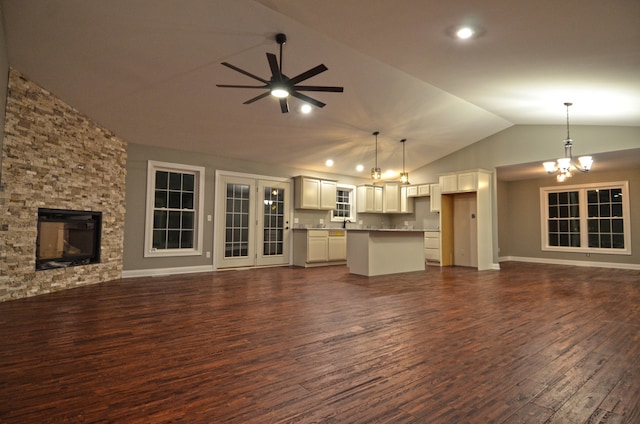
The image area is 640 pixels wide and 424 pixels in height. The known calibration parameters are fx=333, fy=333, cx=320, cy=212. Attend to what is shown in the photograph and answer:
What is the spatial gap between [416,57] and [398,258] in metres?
4.02

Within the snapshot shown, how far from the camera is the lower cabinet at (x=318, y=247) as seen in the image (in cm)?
812

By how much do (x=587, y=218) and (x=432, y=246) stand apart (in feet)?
13.8

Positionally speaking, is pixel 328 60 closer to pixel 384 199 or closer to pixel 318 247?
pixel 318 247

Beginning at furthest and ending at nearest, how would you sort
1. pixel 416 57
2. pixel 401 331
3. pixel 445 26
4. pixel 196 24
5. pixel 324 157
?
pixel 324 157
pixel 416 57
pixel 196 24
pixel 445 26
pixel 401 331

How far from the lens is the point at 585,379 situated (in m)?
2.10

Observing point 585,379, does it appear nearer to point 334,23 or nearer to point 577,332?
point 577,332

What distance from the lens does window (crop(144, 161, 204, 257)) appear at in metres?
6.52

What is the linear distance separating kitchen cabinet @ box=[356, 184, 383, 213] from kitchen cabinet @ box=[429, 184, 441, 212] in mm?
1527

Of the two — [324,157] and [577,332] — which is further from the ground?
[324,157]

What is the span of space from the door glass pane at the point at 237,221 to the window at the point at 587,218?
8.40m

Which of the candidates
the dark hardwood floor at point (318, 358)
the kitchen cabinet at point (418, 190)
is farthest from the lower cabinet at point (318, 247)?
the dark hardwood floor at point (318, 358)

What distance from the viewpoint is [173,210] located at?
6844mm

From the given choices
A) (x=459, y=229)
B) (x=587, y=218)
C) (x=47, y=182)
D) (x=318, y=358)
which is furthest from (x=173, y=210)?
(x=587, y=218)

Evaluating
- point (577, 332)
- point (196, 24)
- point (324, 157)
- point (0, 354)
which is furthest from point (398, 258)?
point (0, 354)
